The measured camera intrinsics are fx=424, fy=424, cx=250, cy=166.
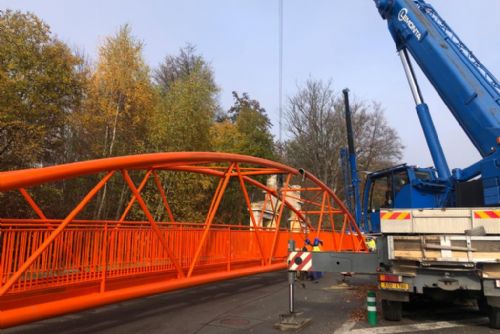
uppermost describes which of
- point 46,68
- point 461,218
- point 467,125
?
point 46,68

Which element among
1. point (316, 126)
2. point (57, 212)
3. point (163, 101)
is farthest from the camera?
point (316, 126)

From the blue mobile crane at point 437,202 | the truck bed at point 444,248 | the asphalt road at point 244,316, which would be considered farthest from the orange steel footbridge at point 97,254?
the truck bed at point 444,248

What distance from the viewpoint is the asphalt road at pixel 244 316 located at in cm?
729

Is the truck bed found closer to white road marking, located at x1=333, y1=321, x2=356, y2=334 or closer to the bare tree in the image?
white road marking, located at x1=333, y1=321, x2=356, y2=334

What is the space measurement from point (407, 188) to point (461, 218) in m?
6.29

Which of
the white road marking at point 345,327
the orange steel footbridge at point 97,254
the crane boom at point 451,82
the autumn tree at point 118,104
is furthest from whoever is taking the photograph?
the autumn tree at point 118,104

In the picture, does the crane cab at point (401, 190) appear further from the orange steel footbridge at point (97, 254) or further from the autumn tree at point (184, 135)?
the autumn tree at point (184, 135)

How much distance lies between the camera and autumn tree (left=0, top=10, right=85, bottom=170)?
13594 mm

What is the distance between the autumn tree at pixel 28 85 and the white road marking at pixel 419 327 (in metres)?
11.8

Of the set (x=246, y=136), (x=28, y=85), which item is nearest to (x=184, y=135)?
(x=28, y=85)

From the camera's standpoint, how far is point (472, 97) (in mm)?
10344

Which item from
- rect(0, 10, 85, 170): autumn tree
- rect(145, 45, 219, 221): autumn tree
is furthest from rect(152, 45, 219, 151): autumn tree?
rect(0, 10, 85, 170): autumn tree

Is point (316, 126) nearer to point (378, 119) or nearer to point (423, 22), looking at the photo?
point (378, 119)

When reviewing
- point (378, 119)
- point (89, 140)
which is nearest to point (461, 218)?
point (89, 140)
